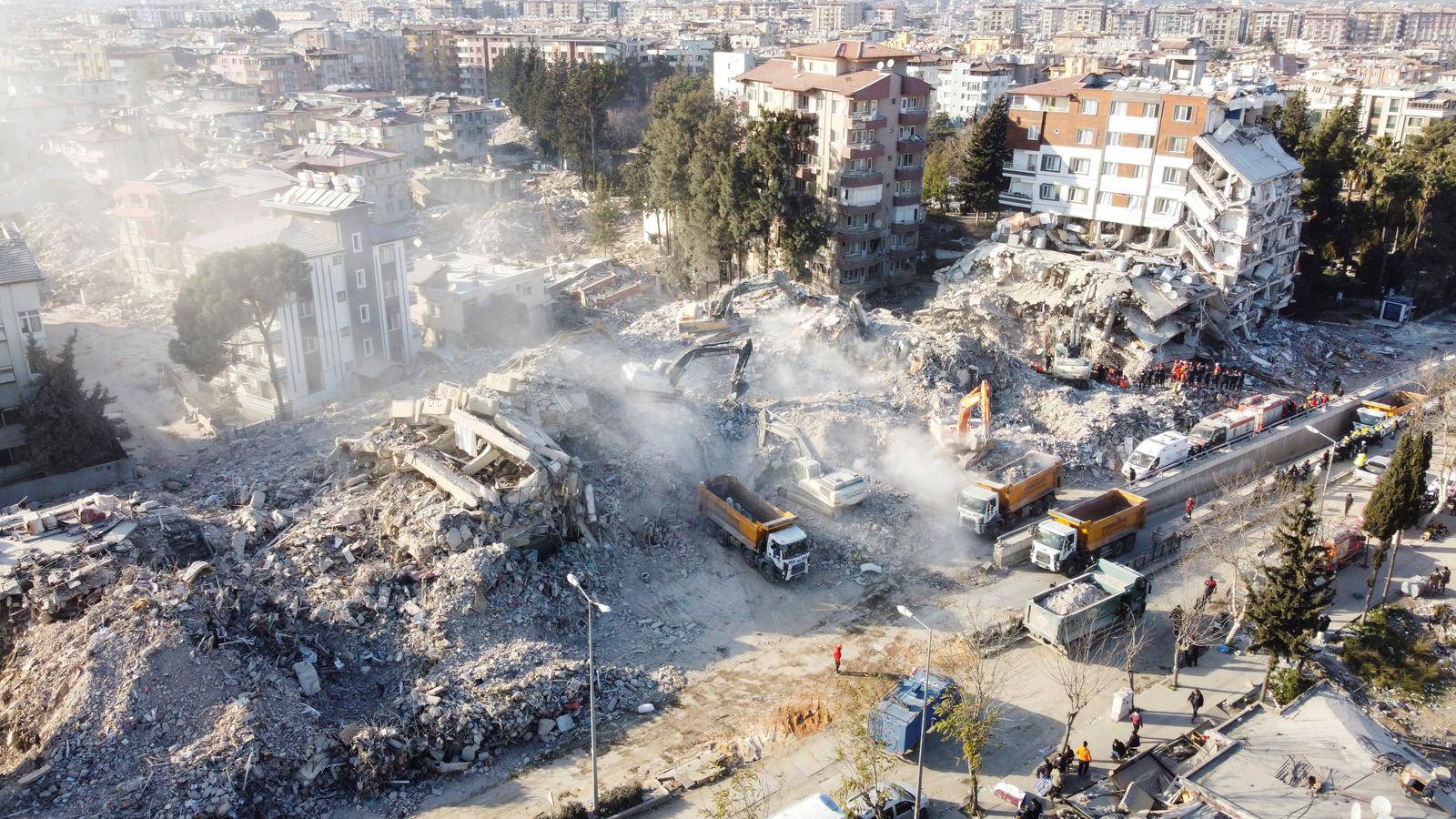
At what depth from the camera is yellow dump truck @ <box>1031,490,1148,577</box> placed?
91.3 ft

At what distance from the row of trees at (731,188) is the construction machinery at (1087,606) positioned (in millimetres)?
28088

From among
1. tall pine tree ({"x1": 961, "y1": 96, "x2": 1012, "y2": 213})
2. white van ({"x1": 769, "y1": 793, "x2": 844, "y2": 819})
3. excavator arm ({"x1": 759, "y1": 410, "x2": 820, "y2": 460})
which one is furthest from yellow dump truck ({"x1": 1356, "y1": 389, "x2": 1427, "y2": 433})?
white van ({"x1": 769, "y1": 793, "x2": 844, "y2": 819})

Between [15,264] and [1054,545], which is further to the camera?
[15,264]

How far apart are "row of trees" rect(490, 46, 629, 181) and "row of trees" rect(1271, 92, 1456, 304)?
45918mm

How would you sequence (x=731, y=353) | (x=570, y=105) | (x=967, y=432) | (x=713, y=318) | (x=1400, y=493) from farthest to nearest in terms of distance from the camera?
(x=570, y=105) < (x=713, y=318) < (x=731, y=353) < (x=967, y=432) < (x=1400, y=493)

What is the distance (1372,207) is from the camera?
5559 centimetres

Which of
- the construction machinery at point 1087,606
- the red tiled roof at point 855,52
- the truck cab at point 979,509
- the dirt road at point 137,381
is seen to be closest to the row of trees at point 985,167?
the red tiled roof at point 855,52

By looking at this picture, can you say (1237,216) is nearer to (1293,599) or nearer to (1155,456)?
(1155,456)

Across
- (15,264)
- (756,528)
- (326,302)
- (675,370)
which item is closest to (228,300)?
(326,302)

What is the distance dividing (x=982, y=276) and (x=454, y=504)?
105ft

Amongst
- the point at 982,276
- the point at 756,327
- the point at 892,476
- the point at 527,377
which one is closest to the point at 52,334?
the point at 527,377

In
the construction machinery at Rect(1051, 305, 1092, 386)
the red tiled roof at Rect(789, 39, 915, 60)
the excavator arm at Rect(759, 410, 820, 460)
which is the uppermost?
the red tiled roof at Rect(789, 39, 915, 60)

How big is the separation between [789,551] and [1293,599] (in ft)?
39.1

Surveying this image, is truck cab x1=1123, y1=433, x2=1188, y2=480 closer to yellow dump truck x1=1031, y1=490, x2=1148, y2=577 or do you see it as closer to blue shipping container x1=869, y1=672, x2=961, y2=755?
yellow dump truck x1=1031, y1=490, x2=1148, y2=577
